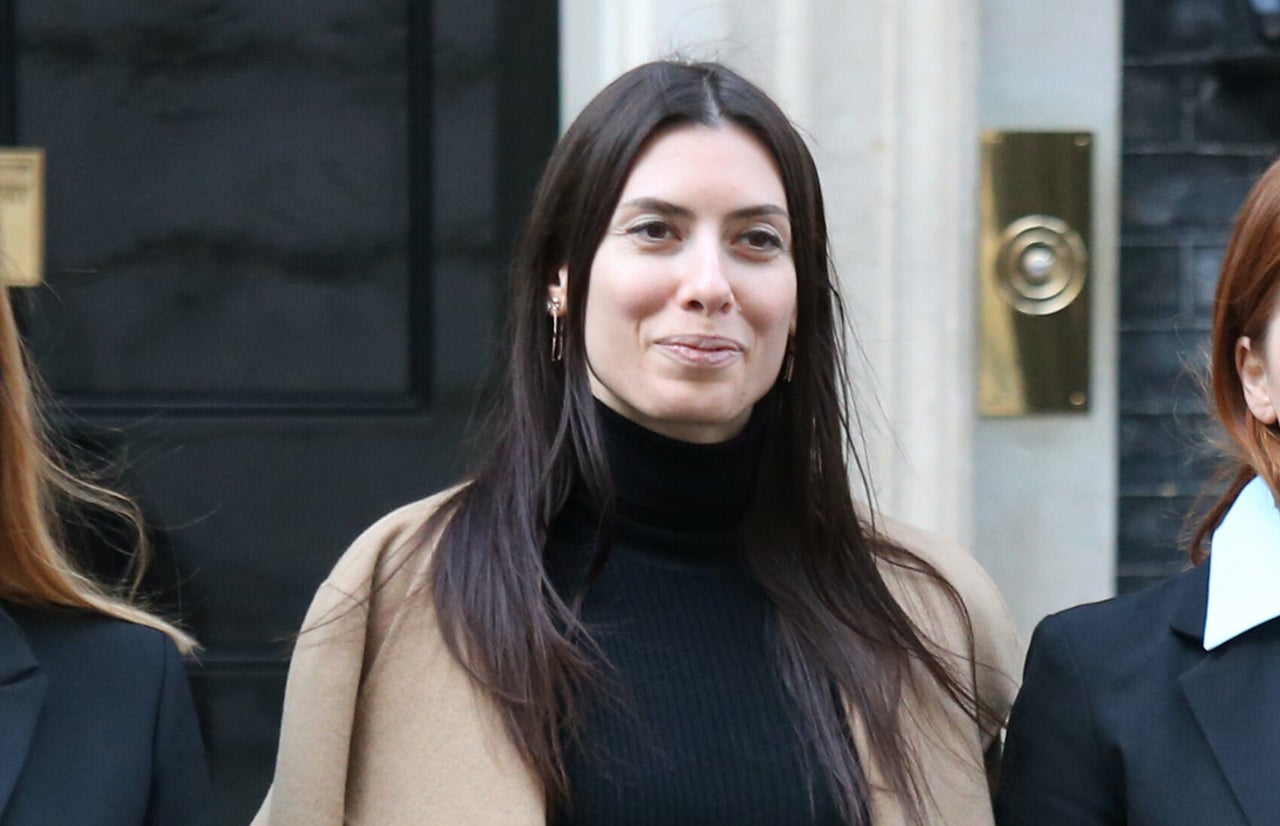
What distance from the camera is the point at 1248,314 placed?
7.00 feet

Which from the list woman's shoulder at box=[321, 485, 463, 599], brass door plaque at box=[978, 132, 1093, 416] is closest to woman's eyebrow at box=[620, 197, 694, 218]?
woman's shoulder at box=[321, 485, 463, 599]

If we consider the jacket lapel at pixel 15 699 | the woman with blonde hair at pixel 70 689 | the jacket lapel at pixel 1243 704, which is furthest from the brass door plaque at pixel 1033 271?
the jacket lapel at pixel 15 699

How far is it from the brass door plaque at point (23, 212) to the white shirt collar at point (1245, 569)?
1.82m

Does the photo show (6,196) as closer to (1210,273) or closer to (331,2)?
(331,2)

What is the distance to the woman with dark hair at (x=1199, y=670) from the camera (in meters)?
2.05

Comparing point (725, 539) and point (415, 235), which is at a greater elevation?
point (415, 235)

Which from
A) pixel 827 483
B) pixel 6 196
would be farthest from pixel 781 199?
pixel 6 196

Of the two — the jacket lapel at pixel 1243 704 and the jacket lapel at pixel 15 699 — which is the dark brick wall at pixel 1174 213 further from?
the jacket lapel at pixel 15 699

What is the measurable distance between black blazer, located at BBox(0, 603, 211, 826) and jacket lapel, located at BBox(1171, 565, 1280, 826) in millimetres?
984

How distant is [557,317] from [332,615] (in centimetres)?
41

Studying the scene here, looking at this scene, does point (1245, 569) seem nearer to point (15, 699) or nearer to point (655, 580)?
point (655, 580)

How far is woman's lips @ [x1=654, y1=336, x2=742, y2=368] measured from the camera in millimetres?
2160

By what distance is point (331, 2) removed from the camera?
10.4 feet

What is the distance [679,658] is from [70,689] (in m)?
0.64
